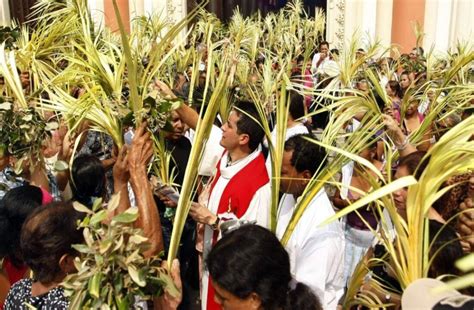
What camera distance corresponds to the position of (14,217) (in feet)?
9.00

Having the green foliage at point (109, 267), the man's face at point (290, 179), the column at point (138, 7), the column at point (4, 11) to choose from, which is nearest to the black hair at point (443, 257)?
the man's face at point (290, 179)

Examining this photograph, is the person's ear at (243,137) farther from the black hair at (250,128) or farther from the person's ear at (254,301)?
the person's ear at (254,301)

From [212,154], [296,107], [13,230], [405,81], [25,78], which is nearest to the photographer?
[13,230]

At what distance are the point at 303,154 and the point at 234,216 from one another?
66 cm

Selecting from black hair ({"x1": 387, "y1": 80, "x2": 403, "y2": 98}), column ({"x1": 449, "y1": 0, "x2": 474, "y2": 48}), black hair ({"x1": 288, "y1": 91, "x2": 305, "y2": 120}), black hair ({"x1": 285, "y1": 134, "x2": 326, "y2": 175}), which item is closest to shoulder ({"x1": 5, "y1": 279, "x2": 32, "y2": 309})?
black hair ({"x1": 285, "y1": 134, "x2": 326, "y2": 175})

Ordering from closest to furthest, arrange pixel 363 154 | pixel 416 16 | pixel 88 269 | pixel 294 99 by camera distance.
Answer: pixel 88 269, pixel 363 154, pixel 294 99, pixel 416 16

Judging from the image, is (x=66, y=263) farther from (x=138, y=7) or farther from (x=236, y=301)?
(x=138, y=7)

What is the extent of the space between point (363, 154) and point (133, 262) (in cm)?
219

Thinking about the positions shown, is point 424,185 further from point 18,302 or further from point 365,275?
point 18,302

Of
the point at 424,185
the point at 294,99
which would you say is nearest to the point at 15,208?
the point at 424,185

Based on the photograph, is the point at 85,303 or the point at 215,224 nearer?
the point at 85,303

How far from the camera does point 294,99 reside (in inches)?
187

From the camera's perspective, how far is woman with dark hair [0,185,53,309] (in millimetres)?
2676

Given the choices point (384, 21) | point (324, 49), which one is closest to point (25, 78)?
point (324, 49)
